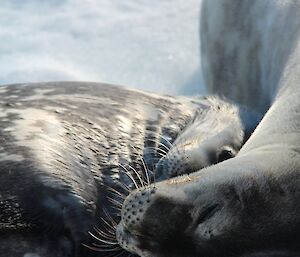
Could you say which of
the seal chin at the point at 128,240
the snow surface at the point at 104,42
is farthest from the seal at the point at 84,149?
the snow surface at the point at 104,42

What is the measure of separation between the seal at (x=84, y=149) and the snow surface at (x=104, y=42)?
1510 millimetres

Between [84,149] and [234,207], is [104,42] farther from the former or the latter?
[234,207]

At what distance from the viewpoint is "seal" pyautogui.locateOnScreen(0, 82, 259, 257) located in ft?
8.41

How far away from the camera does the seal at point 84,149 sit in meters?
2.56

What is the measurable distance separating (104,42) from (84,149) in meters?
2.83

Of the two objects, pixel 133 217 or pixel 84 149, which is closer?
pixel 133 217

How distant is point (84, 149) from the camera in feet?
9.33

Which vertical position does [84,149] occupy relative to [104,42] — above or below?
above

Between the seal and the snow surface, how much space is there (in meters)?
1.51

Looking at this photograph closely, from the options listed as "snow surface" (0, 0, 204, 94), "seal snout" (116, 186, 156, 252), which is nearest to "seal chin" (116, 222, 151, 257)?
"seal snout" (116, 186, 156, 252)

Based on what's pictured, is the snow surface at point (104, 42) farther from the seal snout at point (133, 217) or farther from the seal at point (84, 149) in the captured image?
the seal snout at point (133, 217)

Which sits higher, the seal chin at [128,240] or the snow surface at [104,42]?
the seal chin at [128,240]

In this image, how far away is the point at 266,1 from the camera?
3.78m

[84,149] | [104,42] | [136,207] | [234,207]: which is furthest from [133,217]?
[104,42]
